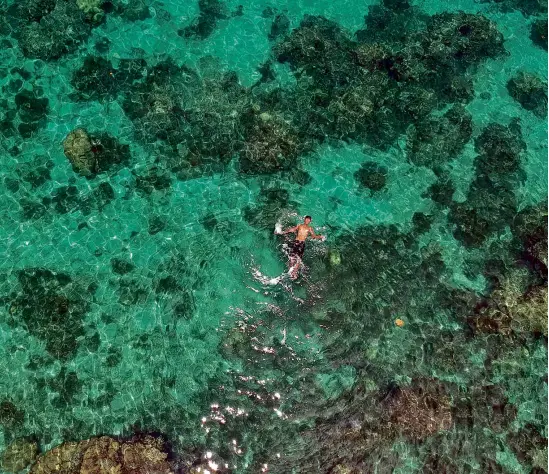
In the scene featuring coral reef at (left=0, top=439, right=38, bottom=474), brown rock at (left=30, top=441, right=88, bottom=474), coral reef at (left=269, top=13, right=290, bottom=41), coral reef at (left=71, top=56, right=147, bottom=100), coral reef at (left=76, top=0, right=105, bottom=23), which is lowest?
coral reef at (left=0, top=439, right=38, bottom=474)

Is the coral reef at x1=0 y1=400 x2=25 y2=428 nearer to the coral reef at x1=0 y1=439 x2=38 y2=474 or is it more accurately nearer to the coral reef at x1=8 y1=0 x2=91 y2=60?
the coral reef at x1=0 y1=439 x2=38 y2=474

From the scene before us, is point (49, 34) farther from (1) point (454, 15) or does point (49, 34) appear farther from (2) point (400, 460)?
(2) point (400, 460)

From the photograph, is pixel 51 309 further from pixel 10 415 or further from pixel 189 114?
pixel 189 114

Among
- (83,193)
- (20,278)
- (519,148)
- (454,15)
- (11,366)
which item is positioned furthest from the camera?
(454,15)

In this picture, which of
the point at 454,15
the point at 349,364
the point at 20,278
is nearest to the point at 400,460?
the point at 349,364

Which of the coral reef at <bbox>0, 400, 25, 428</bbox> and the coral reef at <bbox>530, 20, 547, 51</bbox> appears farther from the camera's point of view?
the coral reef at <bbox>530, 20, 547, 51</bbox>

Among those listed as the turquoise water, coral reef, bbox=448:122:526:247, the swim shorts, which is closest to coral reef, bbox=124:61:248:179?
the turquoise water

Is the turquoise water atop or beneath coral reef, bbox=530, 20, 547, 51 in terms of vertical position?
beneath
